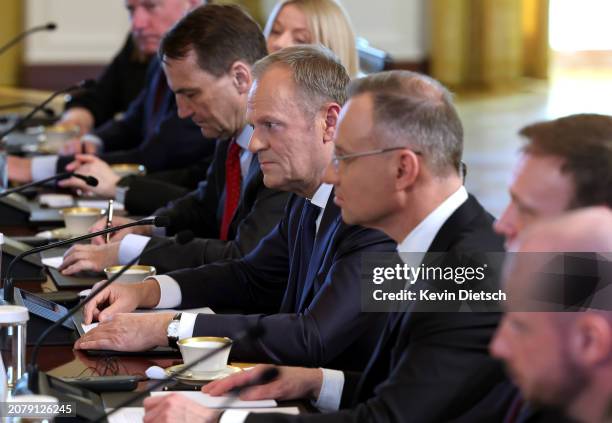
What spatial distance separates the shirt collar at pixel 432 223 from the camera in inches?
79.1

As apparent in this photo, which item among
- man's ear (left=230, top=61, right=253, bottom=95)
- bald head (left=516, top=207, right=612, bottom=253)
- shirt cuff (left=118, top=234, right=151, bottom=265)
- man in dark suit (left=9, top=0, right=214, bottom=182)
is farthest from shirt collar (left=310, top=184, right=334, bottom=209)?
man in dark suit (left=9, top=0, right=214, bottom=182)

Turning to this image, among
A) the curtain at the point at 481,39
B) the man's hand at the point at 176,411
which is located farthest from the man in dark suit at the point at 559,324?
the curtain at the point at 481,39

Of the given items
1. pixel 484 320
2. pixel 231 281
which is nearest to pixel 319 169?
pixel 231 281

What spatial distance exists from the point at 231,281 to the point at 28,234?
1016 mm

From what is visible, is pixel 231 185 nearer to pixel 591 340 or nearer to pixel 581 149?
pixel 581 149

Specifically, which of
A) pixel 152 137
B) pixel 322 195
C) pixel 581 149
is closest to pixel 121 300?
pixel 322 195

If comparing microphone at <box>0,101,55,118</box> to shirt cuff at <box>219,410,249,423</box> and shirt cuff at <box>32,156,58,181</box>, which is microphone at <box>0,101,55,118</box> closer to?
shirt cuff at <box>32,156,58,181</box>

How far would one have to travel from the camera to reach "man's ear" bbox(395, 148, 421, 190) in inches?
79.4

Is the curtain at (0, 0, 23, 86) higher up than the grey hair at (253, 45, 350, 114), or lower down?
lower down

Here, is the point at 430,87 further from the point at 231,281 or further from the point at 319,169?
the point at 231,281

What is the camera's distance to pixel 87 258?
10.6 ft

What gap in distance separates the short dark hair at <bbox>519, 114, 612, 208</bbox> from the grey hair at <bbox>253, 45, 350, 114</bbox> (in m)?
1.19

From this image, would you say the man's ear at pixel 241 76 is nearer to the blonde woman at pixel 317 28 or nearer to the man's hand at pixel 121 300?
the blonde woman at pixel 317 28

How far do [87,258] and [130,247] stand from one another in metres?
0.16
